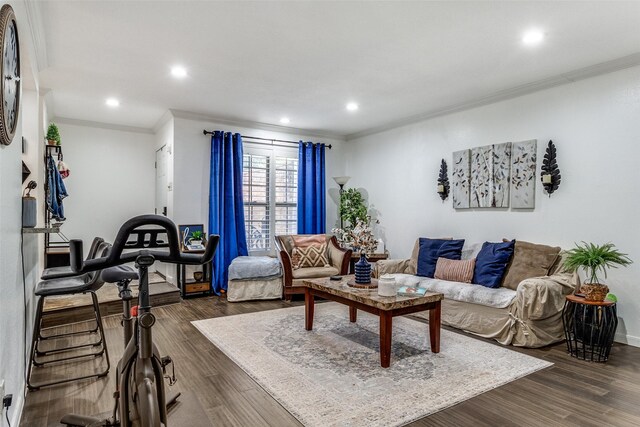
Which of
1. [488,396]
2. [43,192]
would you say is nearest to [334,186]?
[43,192]

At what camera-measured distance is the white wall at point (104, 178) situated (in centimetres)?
605

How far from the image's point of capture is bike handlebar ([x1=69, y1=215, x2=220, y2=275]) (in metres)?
A: 1.27

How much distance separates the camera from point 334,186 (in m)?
6.97

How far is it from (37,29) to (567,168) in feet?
16.2

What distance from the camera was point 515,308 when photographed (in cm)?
346

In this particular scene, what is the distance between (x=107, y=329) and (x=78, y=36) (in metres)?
2.78

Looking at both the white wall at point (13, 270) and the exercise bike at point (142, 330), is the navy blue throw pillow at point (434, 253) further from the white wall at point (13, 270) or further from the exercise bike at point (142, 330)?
the white wall at point (13, 270)

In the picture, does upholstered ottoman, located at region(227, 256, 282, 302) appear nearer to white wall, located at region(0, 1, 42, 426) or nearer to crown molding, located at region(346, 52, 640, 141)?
white wall, located at region(0, 1, 42, 426)

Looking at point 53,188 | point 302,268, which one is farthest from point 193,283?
point 53,188

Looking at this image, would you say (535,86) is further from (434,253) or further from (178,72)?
(178,72)

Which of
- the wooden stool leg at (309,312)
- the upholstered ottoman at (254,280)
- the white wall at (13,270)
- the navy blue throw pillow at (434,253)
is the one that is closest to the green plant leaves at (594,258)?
the navy blue throw pillow at (434,253)

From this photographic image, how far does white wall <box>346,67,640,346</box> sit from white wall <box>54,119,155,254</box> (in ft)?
14.9

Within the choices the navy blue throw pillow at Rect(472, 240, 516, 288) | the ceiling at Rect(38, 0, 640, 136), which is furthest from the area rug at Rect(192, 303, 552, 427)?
the ceiling at Rect(38, 0, 640, 136)

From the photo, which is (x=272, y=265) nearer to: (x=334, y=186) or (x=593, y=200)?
(x=334, y=186)
